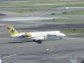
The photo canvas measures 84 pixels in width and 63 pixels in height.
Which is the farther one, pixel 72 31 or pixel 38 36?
pixel 72 31

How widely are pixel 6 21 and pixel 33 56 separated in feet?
125

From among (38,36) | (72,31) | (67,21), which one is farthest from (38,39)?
(67,21)

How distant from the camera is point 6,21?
79625 millimetres

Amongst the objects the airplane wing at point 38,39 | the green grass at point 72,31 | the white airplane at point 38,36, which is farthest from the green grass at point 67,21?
the airplane wing at point 38,39

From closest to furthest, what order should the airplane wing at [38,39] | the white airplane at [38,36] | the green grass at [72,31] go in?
the airplane wing at [38,39] → the white airplane at [38,36] → the green grass at [72,31]

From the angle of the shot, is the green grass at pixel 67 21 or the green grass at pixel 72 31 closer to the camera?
the green grass at pixel 72 31

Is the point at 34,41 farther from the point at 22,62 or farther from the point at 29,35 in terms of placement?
the point at 22,62

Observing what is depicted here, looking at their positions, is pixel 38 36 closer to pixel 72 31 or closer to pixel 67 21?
pixel 72 31

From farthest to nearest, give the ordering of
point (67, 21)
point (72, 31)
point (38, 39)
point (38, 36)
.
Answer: point (67, 21)
point (72, 31)
point (38, 36)
point (38, 39)

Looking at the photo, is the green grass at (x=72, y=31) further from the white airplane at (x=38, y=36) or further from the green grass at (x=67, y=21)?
the green grass at (x=67, y=21)

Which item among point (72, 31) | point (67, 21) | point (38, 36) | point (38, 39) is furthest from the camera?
point (67, 21)

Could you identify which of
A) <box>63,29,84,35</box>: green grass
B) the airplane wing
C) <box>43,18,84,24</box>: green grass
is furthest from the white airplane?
<box>43,18,84,24</box>: green grass

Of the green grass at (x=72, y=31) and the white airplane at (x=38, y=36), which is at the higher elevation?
the white airplane at (x=38, y=36)

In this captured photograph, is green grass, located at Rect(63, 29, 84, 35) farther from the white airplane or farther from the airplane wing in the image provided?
the airplane wing
